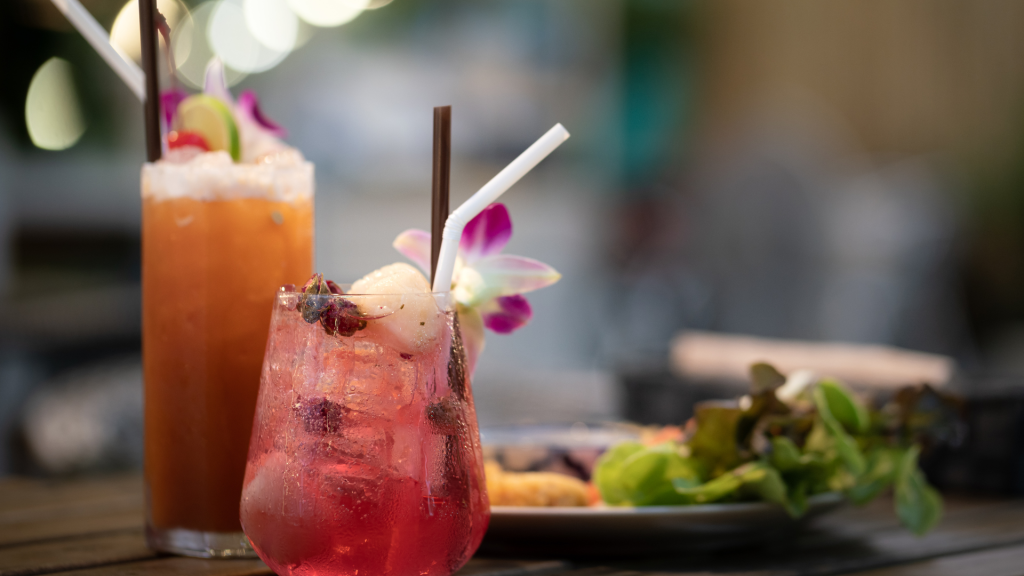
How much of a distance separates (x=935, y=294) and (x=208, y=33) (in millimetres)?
3406

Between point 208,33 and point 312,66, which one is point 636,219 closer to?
point 312,66

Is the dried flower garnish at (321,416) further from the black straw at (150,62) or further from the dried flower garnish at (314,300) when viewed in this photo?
the black straw at (150,62)

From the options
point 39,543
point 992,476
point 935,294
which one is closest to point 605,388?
point 992,476

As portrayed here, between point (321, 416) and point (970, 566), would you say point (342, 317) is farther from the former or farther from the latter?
point (970, 566)

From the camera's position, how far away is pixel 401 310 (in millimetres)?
533

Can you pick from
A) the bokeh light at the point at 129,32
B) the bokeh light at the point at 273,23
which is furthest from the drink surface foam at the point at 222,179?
the bokeh light at the point at 273,23

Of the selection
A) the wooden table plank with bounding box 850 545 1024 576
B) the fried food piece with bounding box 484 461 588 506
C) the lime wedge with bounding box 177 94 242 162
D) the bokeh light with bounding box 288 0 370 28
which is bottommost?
the wooden table plank with bounding box 850 545 1024 576

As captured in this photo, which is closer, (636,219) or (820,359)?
(820,359)

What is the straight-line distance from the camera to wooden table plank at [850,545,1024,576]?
0.68 m

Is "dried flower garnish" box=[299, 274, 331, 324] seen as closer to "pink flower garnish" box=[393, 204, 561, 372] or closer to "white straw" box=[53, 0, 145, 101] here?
"pink flower garnish" box=[393, 204, 561, 372]

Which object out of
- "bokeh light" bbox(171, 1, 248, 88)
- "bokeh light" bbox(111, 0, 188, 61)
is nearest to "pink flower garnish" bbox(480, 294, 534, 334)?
"bokeh light" bbox(111, 0, 188, 61)

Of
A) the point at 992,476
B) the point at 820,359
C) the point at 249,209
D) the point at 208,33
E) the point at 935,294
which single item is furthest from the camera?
the point at 208,33

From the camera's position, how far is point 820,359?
1163 mm

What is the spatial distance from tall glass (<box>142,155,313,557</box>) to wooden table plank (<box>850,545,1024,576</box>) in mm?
462
